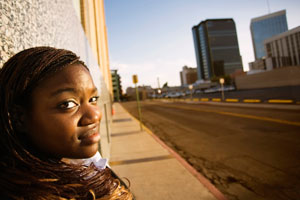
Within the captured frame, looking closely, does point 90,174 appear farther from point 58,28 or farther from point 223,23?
point 223,23

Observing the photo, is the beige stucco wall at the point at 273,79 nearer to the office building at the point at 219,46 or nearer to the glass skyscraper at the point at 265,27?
the office building at the point at 219,46

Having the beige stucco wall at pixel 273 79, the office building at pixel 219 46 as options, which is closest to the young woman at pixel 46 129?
the beige stucco wall at pixel 273 79

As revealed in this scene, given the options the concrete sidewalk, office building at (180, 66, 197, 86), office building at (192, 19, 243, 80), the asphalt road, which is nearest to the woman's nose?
the concrete sidewalk

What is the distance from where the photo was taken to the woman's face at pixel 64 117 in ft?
2.00

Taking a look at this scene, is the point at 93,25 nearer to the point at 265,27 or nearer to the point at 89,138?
the point at 89,138

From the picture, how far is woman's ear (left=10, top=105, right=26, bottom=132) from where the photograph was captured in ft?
1.98

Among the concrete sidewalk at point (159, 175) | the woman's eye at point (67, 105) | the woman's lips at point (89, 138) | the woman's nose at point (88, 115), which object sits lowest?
the concrete sidewalk at point (159, 175)

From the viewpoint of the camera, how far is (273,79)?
41469 mm

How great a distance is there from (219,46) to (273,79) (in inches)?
3876

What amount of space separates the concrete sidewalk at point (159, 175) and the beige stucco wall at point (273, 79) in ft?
145

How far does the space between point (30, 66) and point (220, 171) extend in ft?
12.6

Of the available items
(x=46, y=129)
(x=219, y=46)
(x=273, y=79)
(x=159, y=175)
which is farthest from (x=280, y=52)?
(x=219, y=46)

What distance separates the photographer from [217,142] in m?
5.35

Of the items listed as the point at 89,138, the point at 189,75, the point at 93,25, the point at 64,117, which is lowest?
the point at 89,138
